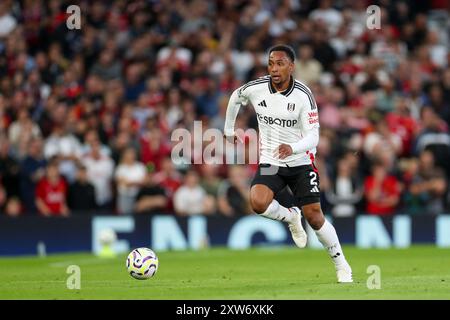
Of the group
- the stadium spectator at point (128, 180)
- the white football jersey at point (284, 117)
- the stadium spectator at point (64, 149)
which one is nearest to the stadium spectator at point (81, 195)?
the stadium spectator at point (64, 149)

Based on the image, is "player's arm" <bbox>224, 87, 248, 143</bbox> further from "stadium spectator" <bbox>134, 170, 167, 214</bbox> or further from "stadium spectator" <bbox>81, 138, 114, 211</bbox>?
"stadium spectator" <bbox>81, 138, 114, 211</bbox>

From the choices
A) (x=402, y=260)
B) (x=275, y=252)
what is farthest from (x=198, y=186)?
(x=402, y=260)

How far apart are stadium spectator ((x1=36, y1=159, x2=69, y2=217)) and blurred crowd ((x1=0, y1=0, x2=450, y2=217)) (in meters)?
0.03

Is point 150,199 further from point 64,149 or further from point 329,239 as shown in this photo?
point 329,239

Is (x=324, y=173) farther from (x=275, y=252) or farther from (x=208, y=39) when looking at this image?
(x=208, y=39)

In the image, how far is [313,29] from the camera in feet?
77.6

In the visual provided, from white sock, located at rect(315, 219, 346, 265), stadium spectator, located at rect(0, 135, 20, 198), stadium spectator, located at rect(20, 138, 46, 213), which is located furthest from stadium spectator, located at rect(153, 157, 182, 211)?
white sock, located at rect(315, 219, 346, 265)

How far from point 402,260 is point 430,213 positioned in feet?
12.9

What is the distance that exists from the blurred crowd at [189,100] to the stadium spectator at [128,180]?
0.03 meters

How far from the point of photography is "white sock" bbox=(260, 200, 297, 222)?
1235cm

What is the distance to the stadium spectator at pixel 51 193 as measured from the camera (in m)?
19.4

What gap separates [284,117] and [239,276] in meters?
2.49

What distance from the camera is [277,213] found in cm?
1248

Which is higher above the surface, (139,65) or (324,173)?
(139,65)
